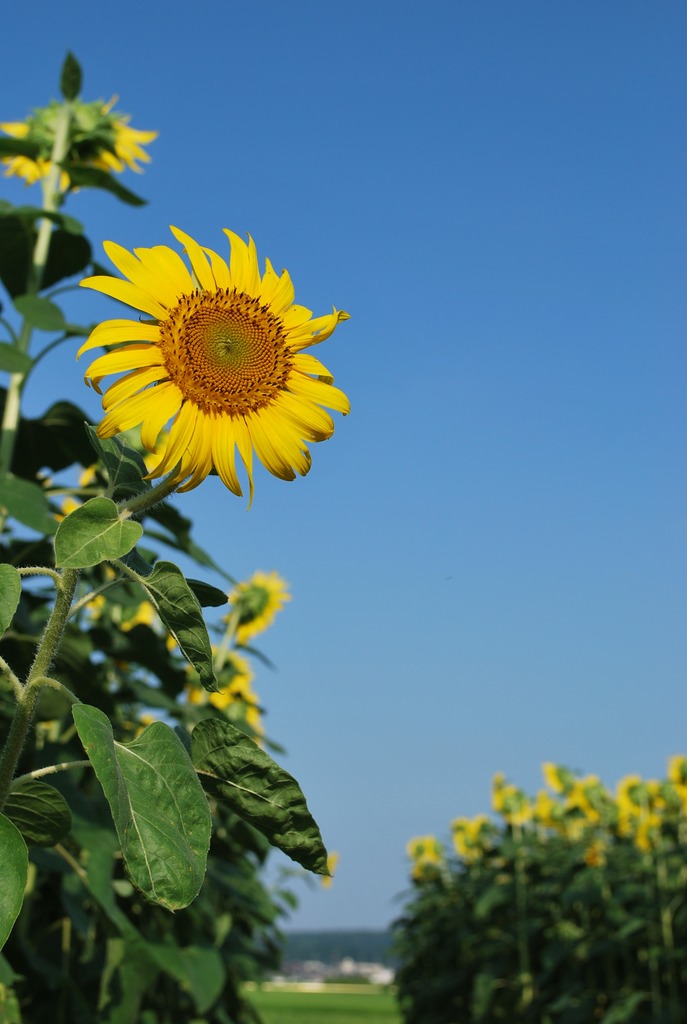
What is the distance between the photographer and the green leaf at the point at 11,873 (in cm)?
92

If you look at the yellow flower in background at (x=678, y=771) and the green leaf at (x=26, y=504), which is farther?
the yellow flower in background at (x=678, y=771)

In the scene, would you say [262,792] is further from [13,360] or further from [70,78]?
[70,78]

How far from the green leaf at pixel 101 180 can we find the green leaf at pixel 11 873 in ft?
7.46

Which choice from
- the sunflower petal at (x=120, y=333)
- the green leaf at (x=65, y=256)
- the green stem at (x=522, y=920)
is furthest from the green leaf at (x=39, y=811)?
the green stem at (x=522, y=920)

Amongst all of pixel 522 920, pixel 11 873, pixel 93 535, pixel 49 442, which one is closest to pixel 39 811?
pixel 11 873

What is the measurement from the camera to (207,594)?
118 centimetres

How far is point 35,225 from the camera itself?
292 centimetres

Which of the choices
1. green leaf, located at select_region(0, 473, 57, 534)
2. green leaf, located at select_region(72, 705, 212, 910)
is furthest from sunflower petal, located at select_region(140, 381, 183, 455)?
green leaf, located at select_region(0, 473, 57, 534)

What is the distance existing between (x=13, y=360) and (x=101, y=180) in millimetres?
773

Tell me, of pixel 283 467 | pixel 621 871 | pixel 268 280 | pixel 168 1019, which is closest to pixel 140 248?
pixel 268 280

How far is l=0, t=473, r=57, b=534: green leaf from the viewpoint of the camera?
6.86ft

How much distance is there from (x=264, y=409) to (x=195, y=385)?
8cm

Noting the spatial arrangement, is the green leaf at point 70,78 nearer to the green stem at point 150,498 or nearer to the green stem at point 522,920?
the green stem at point 150,498

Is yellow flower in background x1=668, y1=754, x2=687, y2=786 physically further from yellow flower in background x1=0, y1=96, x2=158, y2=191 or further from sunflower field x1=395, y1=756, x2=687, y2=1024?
yellow flower in background x1=0, y1=96, x2=158, y2=191
